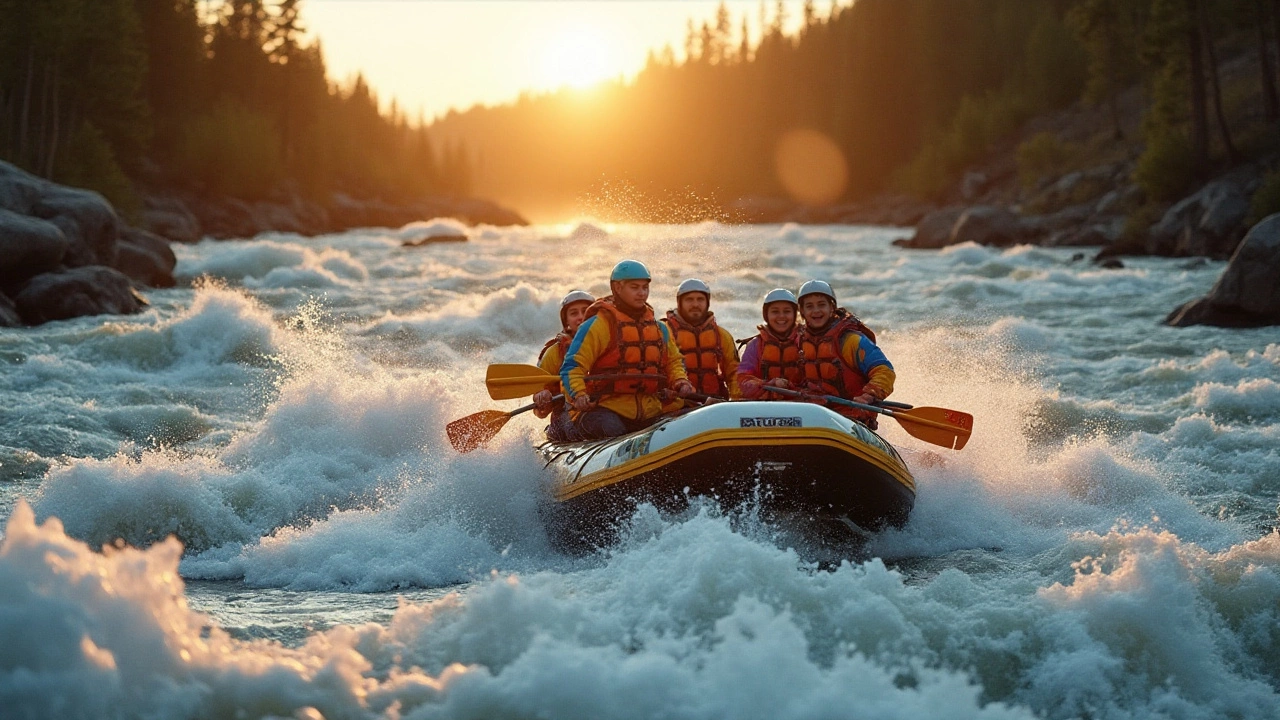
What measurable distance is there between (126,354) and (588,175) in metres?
139

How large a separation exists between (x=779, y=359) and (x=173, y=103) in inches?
1957

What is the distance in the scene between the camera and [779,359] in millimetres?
8789

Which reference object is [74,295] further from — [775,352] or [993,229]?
[993,229]

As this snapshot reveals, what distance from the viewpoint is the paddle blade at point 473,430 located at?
28.2ft

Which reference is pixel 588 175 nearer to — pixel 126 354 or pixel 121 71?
pixel 121 71

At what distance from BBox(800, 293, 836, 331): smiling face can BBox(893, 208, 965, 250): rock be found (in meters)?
28.0

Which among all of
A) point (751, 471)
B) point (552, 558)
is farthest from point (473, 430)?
point (751, 471)

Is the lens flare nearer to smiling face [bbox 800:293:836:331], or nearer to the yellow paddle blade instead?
smiling face [bbox 800:293:836:331]

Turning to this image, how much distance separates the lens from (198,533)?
24.8 ft

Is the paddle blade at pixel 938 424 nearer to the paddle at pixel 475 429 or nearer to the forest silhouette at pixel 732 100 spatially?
the paddle at pixel 475 429

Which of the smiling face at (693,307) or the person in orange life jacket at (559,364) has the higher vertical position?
the smiling face at (693,307)

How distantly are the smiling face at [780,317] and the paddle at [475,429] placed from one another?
1.70m

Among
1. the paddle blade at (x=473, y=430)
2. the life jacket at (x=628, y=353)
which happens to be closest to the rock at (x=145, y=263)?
the paddle blade at (x=473, y=430)

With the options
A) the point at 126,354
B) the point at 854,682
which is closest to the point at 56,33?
the point at 126,354
